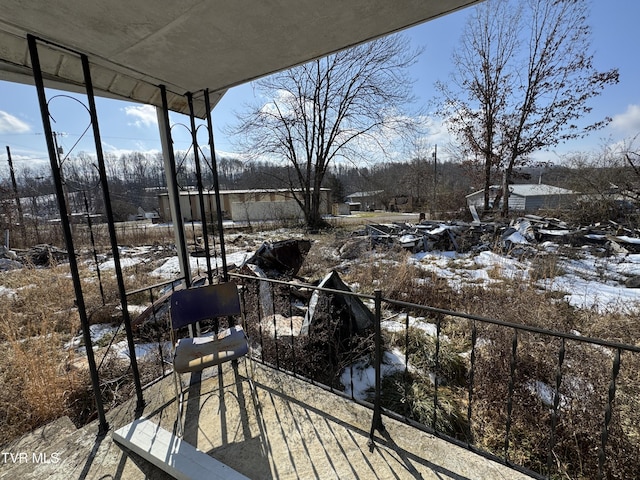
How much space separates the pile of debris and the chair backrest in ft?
21.3

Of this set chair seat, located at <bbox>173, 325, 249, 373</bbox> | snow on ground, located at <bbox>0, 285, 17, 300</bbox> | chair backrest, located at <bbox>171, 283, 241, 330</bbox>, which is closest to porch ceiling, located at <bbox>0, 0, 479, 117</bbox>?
chair backrest, located at <bbox>171, 283, 241, 330</bbox>

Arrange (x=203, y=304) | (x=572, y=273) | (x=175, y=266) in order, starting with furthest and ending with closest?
(x=175, y=266) → (x=572, y=273) → (x=203, y=304)

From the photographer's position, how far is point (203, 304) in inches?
88.7

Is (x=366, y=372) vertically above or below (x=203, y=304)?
below

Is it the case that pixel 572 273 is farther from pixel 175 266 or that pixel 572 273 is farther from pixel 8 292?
pixel 8 292

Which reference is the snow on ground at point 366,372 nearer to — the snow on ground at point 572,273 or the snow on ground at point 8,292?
the snow on ground at point 572,273

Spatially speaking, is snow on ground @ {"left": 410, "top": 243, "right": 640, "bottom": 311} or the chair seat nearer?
the chair seat

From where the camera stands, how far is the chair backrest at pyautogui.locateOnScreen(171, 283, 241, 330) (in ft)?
7.01

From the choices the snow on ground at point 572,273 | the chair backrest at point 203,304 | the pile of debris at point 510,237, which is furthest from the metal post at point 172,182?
the pile of debris at point 510,237

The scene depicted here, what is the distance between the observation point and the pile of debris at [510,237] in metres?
7.12

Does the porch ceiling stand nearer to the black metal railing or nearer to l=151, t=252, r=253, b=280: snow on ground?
the black metal railing

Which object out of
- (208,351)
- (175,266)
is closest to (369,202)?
(175,266)

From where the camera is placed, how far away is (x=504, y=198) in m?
12.6

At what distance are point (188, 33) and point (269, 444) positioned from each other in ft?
8.25
